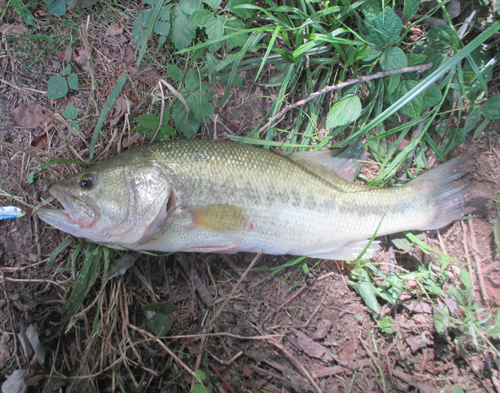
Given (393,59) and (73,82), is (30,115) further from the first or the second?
(393,59)

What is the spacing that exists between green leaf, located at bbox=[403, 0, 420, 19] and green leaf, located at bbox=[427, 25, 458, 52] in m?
0.27

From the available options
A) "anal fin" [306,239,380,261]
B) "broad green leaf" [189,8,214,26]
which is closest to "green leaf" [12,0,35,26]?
"broad green leaf" [189,8,214,26]

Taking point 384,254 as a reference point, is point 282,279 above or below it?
below

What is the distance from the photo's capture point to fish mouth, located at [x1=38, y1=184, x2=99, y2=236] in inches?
90.0

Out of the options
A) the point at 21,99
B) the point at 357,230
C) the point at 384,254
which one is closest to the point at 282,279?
the point at 357,230

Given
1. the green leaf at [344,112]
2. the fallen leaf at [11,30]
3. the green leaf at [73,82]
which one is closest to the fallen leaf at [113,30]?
the green leaf at [73,82]

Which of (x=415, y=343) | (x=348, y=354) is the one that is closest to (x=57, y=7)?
(x=348, y=354)

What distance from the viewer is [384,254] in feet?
9.97

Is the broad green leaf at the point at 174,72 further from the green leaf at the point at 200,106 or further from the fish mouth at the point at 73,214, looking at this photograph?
the fish mouth at the point at 73,214

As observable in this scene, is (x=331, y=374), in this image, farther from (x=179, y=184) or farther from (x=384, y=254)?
(x=179, y=184)

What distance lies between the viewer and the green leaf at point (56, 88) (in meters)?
2.82

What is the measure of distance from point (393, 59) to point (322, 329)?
2646 mm

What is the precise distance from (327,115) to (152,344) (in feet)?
9.08

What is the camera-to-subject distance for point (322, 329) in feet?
9.14
